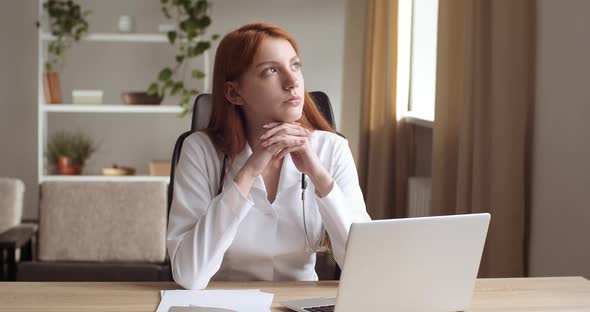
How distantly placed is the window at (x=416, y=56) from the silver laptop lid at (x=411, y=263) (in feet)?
9.89

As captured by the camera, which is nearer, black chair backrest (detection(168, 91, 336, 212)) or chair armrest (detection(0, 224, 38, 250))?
black chair backrest (detection(168, 91, 336, 212))

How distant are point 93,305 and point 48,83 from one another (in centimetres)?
414

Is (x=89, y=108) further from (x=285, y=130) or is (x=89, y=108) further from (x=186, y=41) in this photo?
(x=285, y=130)

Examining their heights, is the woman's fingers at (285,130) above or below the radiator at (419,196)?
above

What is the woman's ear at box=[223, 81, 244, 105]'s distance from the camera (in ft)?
6.84

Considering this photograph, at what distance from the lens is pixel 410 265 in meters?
1.51

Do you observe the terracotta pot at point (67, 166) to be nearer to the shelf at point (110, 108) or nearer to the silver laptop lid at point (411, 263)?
the shelf at point (110, 108)

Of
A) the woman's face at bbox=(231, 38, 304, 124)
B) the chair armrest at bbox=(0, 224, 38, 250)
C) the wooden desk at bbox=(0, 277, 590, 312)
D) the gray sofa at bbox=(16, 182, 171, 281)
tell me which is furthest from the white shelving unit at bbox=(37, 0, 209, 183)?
the wooden desk at bbox=(0, 277, 590, 312)

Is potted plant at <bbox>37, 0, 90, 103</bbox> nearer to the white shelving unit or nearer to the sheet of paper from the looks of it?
the white shelving unit

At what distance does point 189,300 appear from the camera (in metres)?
1.71

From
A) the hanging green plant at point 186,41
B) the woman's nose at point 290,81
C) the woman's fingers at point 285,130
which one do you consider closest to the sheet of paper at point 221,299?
the woman's fingers at point 285,130

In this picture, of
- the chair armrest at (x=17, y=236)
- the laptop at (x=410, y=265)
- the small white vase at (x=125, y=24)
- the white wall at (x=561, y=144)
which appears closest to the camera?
the laptop at (x=410, y=265)

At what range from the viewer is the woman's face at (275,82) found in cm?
197

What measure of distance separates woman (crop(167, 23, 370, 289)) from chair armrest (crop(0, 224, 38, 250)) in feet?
4.51
